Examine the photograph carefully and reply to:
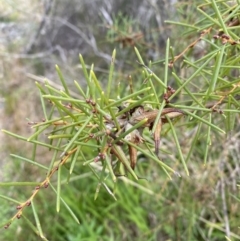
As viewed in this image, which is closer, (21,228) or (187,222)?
(187,222)

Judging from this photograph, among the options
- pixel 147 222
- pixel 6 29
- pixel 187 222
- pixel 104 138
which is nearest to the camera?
pixel 104 138

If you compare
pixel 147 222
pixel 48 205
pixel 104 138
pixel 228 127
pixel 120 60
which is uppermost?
pixel 104 138

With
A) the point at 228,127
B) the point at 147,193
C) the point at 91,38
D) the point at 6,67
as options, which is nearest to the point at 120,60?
the point at 91,38

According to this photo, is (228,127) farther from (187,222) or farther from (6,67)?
(6,67)

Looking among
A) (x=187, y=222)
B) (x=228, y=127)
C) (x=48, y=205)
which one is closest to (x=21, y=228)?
(x=48, y=205)

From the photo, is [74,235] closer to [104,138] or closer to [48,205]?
[48,205]

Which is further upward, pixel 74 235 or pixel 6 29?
pixel 6 29

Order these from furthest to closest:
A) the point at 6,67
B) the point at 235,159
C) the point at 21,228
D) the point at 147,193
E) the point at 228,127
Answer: the point at 6,67
the point at 21,228
the point at 147,193
the point at 235,159
the point at 228,127
